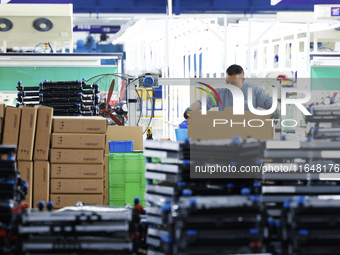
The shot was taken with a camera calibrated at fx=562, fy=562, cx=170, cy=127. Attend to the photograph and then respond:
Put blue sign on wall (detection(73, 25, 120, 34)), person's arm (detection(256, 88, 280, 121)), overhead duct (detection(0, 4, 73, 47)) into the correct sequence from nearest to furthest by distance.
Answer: person's arm (detection(256, 88, 280, 121)) → overhead duct (detection(0, 4, 73, 47)) → blue sign on wall (detection(73, 25, 120, 34))

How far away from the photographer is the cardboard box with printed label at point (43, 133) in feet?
16.6

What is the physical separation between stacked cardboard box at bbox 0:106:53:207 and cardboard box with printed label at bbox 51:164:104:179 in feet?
0.27

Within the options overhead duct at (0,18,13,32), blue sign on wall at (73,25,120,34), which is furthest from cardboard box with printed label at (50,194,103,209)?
blue sign on wall at (73,25,120,34)

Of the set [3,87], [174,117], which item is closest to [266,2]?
[174,117]

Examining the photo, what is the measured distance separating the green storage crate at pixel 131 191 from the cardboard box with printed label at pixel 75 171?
549 mm

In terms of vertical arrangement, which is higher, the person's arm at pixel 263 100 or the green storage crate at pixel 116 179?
the person's arm at pixel 263 100

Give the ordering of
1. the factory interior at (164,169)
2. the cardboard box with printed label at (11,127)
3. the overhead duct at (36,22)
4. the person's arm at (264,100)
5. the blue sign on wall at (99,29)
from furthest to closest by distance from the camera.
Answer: the blue sign on wall at (99,29), the overhead duct at (36,22), the person's arm at (264,100), the cardboard box with printed label at (11,127), the factory interior at (164,169)

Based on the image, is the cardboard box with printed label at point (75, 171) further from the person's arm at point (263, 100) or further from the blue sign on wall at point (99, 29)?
the blue sign on wall at point (99, 29)

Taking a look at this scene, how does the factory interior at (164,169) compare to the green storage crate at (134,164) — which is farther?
the green storage crate at (134,164)

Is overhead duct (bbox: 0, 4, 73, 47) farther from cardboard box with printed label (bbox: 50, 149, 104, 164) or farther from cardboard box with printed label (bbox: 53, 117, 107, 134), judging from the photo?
cardboard box with printed label (bbox: 50, 149, 104, 164)

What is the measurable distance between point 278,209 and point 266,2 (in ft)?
67.7

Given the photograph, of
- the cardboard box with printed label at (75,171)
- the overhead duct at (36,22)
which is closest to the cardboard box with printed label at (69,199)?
the cardboard box with printed label at (75,171)

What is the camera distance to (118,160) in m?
5.64

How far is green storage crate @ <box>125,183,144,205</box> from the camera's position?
5.60 m
